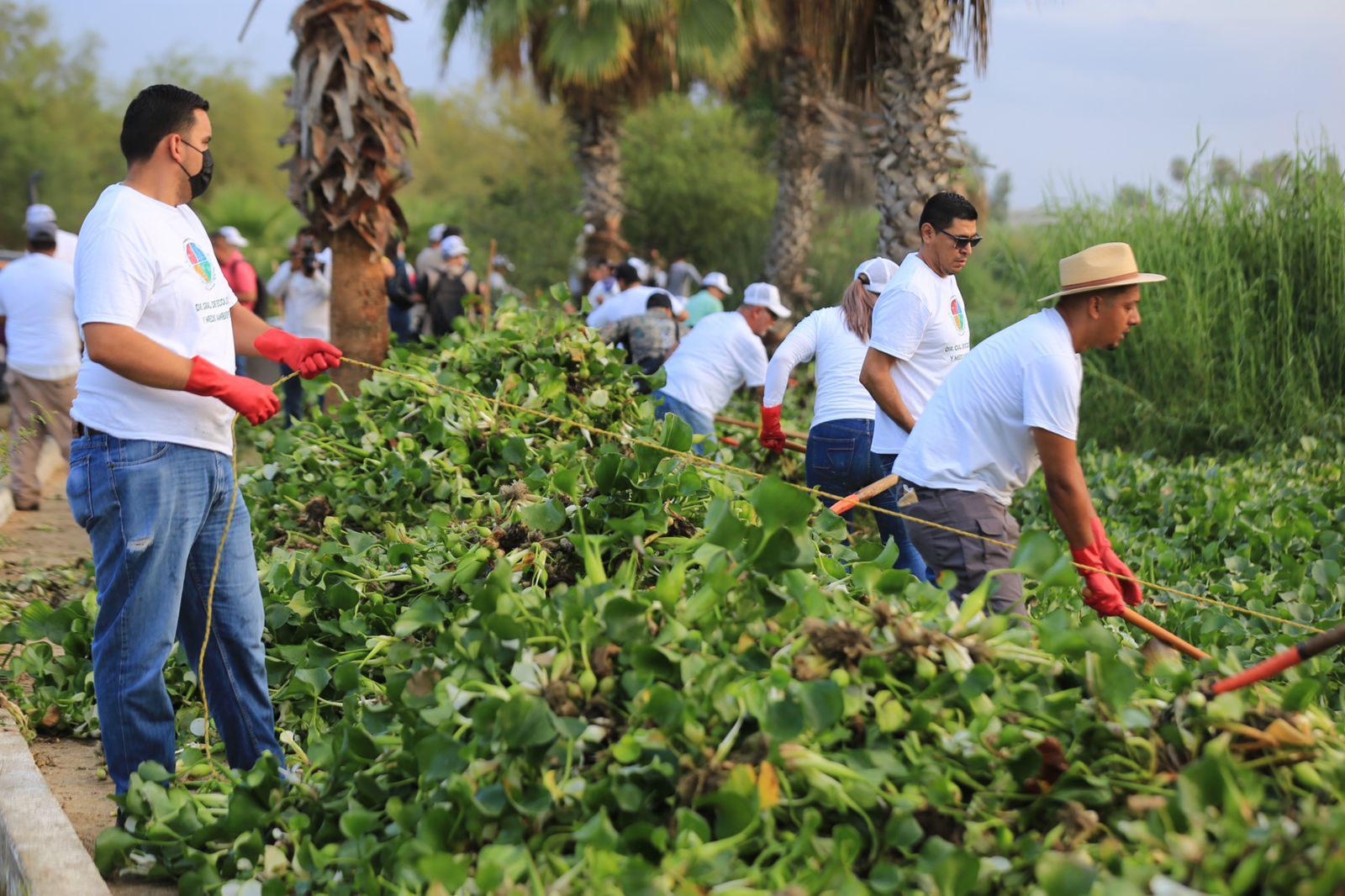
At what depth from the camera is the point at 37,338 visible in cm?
846

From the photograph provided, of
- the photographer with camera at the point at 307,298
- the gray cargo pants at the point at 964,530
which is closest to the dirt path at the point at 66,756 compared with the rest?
the gray cargo pants at the point at 964,530

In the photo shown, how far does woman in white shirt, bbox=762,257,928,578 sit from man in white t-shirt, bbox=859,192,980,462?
467 mm

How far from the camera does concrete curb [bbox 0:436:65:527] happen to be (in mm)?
8227

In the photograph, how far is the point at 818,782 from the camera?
8.25ft

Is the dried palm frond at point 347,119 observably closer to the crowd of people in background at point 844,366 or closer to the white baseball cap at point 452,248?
the crowd of people in background at point 844,366

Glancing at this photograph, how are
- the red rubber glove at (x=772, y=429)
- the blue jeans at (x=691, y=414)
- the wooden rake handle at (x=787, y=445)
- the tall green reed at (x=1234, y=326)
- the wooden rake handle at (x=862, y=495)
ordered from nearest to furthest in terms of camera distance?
the wooden rake handle at (x=862, y=495)
the red rubber glove at (x=772, y=429)
the wooden rake handle at (x=787, y=445)
the blue jeans at (x=691, y=414)
the tall green reed at (x=1234, y=326)

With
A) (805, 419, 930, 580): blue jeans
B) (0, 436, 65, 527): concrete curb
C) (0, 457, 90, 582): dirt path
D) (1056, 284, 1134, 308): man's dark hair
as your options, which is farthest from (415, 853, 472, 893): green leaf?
(0, 436, 65, 527): concrete curb

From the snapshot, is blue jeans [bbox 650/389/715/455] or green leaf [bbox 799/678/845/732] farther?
blue jeans [bbox 650/389/715/455]

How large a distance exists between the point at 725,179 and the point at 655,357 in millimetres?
17869

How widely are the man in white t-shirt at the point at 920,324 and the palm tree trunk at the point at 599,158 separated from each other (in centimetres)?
1419

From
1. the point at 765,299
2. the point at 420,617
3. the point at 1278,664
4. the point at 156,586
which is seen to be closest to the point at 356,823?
the point at 420,617

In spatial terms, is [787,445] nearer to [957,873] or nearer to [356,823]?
[356,823]

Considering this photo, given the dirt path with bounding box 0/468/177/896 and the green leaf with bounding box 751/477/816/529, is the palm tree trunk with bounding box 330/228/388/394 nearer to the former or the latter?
the dirt path with bounding box 0/468/177/896

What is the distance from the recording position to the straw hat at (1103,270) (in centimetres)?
383
